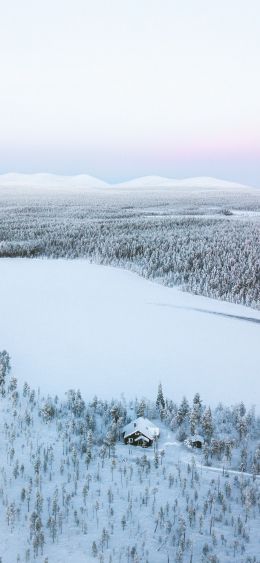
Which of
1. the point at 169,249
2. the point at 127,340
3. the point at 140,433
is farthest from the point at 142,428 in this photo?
the point at 169,249

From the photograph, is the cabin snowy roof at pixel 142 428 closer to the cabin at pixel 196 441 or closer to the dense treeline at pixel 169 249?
the cabin at pixel 196 441

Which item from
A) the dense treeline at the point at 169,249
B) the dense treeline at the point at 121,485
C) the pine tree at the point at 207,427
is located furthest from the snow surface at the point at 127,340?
the dense treeline at the point at 169,249

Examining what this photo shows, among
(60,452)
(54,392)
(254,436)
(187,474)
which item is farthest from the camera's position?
(54,392)

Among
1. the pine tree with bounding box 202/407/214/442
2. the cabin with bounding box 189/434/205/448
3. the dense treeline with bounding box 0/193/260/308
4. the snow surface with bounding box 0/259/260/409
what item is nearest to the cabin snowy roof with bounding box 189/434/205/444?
the cabin with bounding box 189/434/205/448

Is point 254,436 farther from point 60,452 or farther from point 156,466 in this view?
point 60,452

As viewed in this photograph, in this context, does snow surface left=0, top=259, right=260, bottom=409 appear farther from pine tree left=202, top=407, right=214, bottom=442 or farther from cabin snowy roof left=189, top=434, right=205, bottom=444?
cabin snowy roof left=189, top=434, right=205, bottom=444

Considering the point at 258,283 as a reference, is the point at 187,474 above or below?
below

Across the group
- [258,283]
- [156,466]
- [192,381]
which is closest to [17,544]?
[156,466]

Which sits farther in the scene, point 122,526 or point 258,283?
point 258,283
